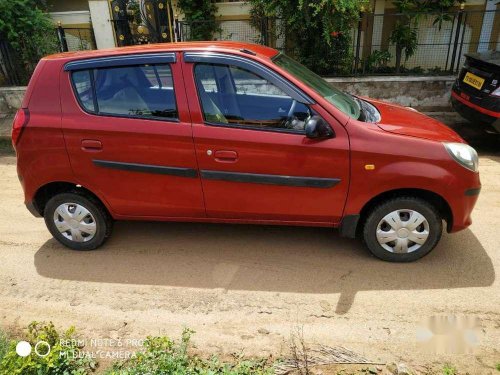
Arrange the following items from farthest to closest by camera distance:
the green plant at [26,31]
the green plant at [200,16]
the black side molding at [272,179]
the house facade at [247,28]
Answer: the green plant at [200,16] → the house facade at [247,28] → the green plant at [26,31] → the black side molding at [272,179]

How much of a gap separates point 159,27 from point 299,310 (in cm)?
856

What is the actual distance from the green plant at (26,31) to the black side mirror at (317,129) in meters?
7.61

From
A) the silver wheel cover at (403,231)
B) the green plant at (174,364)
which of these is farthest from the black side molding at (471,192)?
the green plant at (174,364)

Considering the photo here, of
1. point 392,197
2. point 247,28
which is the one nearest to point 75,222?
point 392,197

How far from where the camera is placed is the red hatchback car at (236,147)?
331cm

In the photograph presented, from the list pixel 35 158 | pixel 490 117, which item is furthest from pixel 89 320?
pixel 490 117

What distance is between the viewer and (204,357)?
282 cm

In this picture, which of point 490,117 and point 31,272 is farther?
point 490,117

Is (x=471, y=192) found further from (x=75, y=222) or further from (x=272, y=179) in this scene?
(x=75, y=222)

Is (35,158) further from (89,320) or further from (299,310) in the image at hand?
(299,310)

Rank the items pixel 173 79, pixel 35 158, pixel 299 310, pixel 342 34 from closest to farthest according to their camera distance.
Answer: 1. pixel 299 310
2. pixel 173 79
3. pixel 35 158
4. pixel 342 34

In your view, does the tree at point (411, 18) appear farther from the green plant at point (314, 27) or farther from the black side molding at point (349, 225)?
the black side molding at point (349, 225)

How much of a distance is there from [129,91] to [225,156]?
1.02 m

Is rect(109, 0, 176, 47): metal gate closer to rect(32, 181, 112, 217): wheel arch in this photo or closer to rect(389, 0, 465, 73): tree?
rect(389, 0, 465, 73): tree
